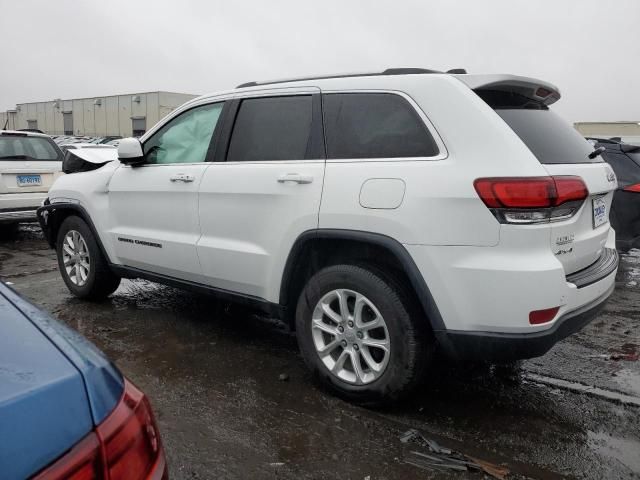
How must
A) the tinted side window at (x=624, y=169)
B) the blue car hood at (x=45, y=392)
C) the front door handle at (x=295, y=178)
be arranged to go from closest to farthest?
the blue car hood at (x=45, y=392), the front door handle at (x=295, y=178), the tinted side window at (x=624, y=169)

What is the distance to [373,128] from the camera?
2910 millimetres

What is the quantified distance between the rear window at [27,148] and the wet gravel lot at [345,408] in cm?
435

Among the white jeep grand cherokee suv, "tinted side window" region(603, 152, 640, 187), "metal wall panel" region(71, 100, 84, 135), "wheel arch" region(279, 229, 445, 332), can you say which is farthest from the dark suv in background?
"metal wall panel" region(71, 100, 84, 135)

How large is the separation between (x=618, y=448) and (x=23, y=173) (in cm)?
786

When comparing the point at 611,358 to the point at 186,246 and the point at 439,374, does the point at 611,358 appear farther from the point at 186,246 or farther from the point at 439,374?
the point at 186,246

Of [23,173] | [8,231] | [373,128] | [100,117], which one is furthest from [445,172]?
[100,117]

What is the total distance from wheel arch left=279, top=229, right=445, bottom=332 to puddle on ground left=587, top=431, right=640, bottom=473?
3.23ft

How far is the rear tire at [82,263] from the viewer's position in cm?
459

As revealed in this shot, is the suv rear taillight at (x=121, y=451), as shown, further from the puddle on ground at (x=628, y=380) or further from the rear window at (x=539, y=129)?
the puddle on ground at (x=628, y=380)

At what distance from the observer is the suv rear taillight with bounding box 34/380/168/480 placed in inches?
39.4

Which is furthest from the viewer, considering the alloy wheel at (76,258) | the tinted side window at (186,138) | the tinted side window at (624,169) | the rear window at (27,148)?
the rear window at (27,148)

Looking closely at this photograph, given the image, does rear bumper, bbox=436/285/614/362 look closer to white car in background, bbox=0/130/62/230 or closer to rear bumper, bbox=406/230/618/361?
rear bumper, bbox=406/230/618/361

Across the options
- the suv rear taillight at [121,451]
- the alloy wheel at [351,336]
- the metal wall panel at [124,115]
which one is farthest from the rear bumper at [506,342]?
the metal wall panel at [124,115]

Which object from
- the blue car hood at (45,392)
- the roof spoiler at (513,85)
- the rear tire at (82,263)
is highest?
the roof spoiler at (513,85)
